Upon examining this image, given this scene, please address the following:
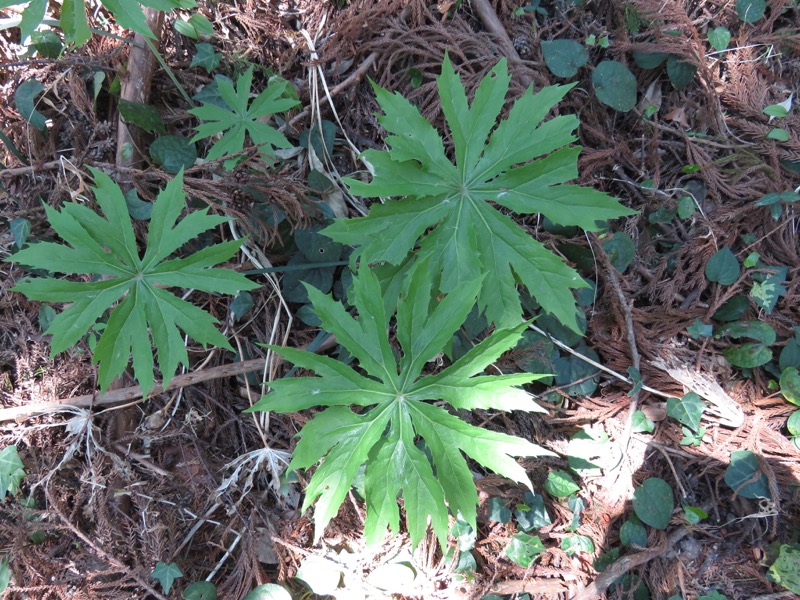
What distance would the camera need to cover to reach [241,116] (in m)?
2.55

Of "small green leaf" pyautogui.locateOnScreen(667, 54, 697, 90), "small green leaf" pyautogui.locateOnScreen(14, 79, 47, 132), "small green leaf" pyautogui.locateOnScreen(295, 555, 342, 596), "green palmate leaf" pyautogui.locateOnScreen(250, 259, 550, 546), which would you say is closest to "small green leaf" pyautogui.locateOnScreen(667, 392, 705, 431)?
"green palmate leaf" pyautogui.locateOnScreen(250, 259, 550, 546)

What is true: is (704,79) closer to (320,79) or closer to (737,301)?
(737,301)

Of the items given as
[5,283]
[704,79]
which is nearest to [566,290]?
[704,79]

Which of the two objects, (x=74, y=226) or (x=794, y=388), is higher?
(x=74, y=226)

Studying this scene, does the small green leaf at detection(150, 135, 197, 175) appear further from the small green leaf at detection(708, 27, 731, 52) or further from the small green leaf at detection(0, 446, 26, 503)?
the small green leaf at detection(708, 27, 731, 52)

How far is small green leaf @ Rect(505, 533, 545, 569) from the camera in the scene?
2.57 meters

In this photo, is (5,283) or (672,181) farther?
(672,181)

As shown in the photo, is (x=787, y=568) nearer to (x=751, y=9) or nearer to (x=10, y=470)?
(x=751, y=9)

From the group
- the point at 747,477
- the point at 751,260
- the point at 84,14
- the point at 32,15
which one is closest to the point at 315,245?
the point at 84,14

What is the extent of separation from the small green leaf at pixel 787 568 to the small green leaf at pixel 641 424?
2.68 feet

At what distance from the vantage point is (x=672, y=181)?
2.91 meters

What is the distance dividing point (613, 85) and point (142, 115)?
254 cm

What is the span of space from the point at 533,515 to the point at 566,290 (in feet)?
4.16

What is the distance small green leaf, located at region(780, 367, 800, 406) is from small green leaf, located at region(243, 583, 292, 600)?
272cm
